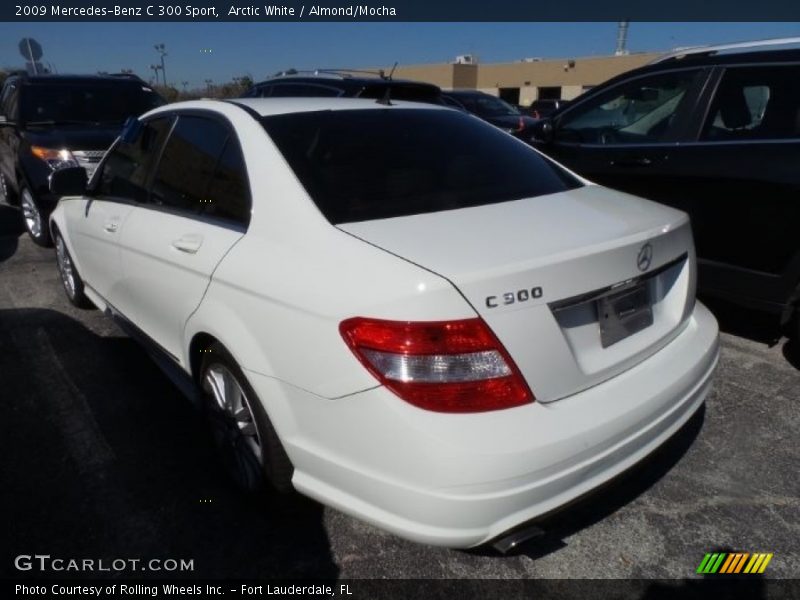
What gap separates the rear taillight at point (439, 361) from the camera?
1643 mm

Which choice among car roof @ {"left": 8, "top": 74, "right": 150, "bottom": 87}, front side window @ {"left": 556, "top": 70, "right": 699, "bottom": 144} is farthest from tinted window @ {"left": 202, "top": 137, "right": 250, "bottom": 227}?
car roof @ {"left": 8, "top": 74, "right": 150, "bottom": 87}

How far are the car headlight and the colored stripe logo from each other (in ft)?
19.9

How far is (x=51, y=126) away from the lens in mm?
6531

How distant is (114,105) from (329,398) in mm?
6712

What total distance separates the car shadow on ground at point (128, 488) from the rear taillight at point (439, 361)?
95 cm

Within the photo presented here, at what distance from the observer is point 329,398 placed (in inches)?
70.2

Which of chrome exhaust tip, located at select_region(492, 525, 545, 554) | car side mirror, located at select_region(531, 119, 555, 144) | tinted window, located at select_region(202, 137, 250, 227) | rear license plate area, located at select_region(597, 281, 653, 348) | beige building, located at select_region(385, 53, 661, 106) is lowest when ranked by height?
beige building, located at select_region(385, 53, 661, 106)

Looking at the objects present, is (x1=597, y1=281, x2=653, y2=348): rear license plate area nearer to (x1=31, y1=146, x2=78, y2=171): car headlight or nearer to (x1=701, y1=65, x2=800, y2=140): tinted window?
(x1=701, y1=65, x2=800, y2=140): tinted window

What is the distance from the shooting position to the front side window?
4023 mm

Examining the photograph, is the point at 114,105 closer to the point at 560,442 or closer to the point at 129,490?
the point at 129,490

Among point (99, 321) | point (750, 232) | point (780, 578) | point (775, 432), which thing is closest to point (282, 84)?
point (99, 321)

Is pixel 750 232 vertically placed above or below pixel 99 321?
above

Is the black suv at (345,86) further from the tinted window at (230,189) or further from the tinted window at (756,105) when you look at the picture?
the tinted window at (230,189)

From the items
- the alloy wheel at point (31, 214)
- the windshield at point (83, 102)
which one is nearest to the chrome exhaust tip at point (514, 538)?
the alloy wheel at point (31, 214)
